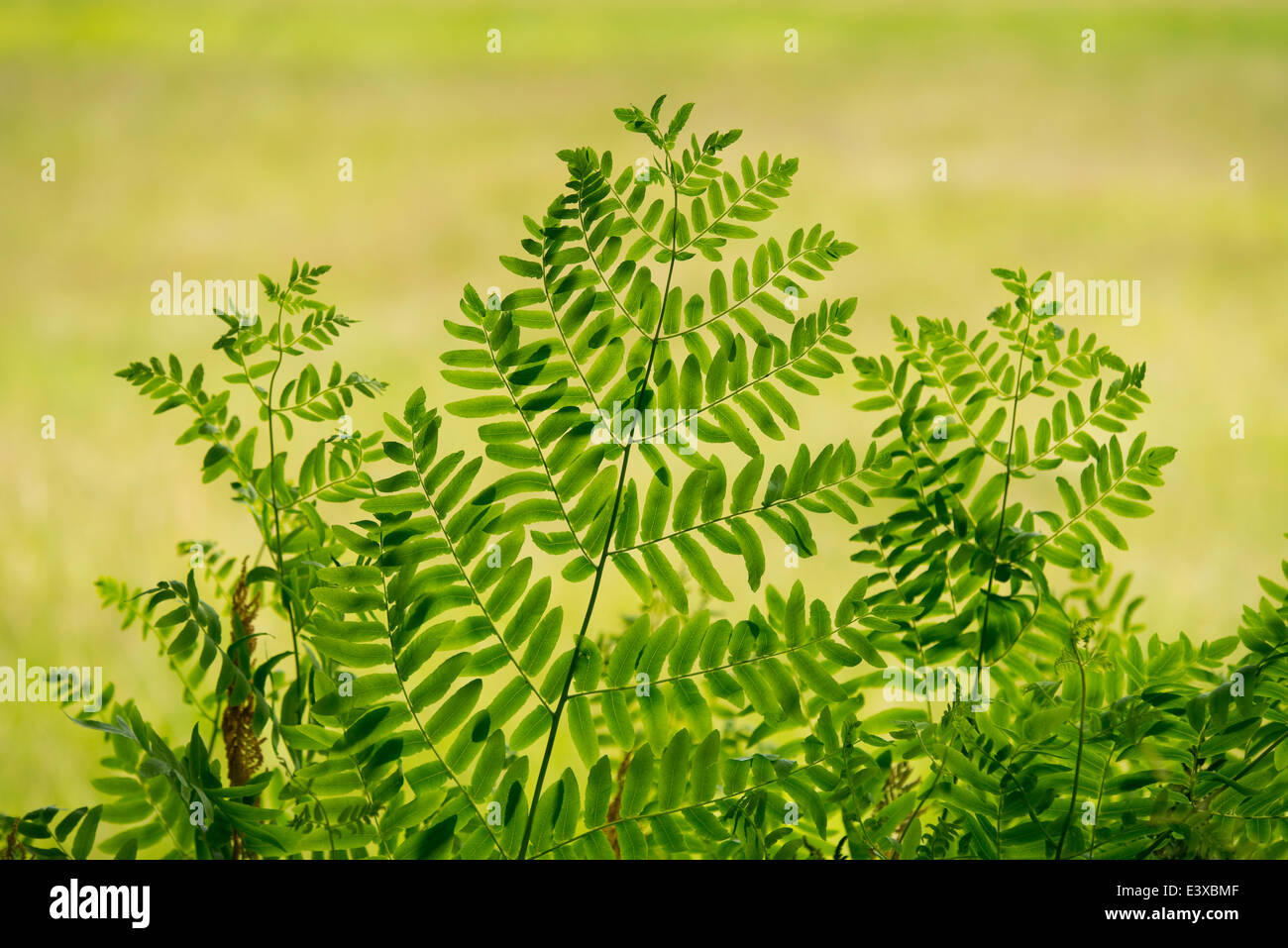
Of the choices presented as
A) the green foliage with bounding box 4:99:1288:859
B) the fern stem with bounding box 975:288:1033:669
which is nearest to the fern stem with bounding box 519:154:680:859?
the green foliage with bounding box 4:99:1288:859

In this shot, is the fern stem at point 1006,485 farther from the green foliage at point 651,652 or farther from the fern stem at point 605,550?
the fern stem at point 605,550

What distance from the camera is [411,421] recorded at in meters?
0.32

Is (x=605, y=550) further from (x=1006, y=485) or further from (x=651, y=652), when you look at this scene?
(x=1006, y=485)

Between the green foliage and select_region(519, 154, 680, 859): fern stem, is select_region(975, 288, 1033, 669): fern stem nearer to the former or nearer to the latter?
the green foliage

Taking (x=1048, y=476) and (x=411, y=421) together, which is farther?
(x=1048, y=476)

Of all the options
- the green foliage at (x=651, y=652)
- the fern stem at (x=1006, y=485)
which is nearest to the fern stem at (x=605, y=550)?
the green foliage at (x=651, y=652)

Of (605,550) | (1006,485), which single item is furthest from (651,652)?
(1006,485)

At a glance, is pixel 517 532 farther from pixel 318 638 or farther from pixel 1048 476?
pixel 1048 476
